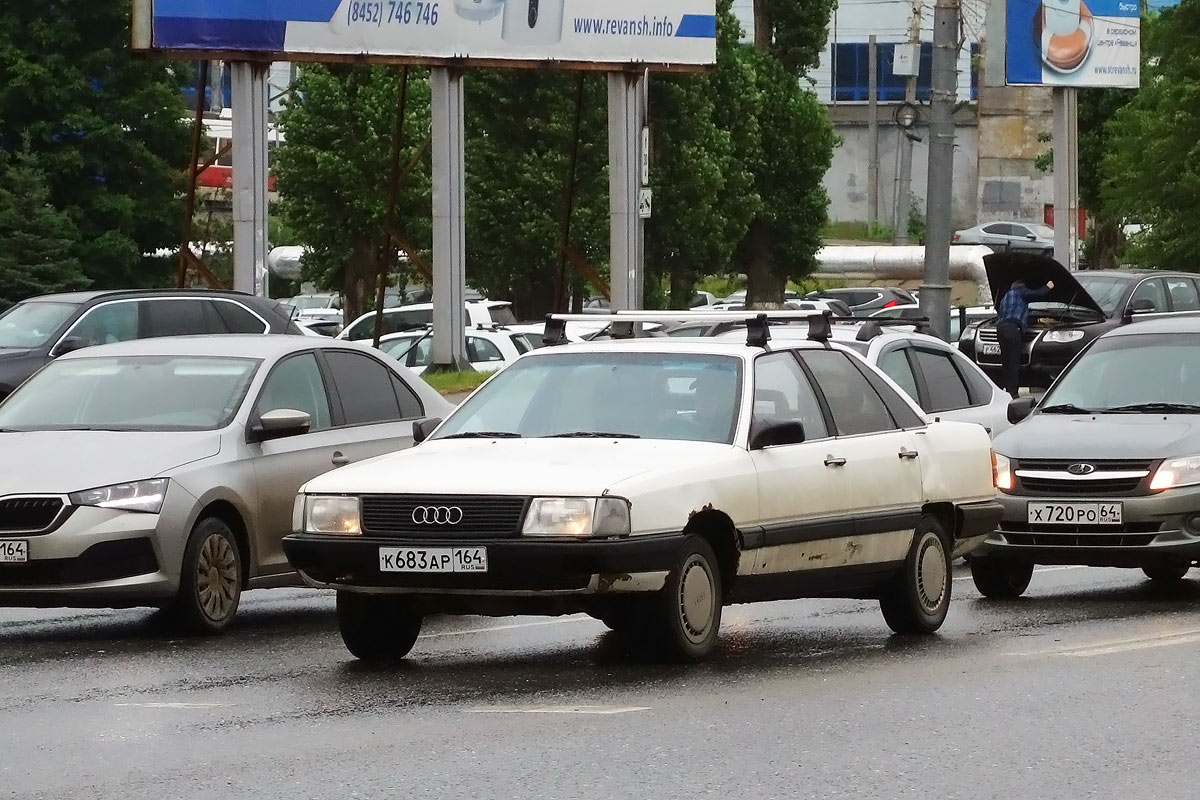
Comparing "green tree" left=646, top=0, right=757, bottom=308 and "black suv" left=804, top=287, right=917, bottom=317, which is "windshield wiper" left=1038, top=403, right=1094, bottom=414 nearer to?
"green tree" left=646, top=0, right=757, bottom=308

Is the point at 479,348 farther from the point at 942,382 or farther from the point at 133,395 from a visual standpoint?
the point at 133,395

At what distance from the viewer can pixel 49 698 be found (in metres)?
9.32

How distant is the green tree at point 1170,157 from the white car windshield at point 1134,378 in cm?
3556

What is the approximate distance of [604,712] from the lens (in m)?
8.61

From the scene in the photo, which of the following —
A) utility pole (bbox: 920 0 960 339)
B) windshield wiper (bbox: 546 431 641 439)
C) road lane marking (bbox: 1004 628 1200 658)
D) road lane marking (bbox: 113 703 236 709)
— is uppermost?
utility pole (bbox: 920 0 960 339)

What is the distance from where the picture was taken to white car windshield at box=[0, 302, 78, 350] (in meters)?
21.8

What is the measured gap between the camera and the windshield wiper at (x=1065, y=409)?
14.2 m

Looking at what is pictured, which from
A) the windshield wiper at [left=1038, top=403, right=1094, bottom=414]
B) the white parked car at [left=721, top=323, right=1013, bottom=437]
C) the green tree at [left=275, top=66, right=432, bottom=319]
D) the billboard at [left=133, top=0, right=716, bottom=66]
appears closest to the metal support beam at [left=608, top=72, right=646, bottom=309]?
the billboard at [left=133, top=0, right=716, bottom=66]

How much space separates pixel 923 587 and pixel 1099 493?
191 cm

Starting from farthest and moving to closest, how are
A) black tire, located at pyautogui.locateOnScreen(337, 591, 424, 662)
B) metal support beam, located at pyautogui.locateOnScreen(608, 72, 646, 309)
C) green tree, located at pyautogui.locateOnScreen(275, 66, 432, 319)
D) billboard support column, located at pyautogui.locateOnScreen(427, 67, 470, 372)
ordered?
green tree, located at pyautogui.locateOnScreen(275, 66, 432, 319) → metal support beam, located at pyautogui.locateOnScreen(608, 72, 646, 309) → billboard support column, located at pyautogui.locateOnScreen(427, 67, 470, 372) → black tire, located at pyautogui.locateOnScreen(337, 591, 424, 662)

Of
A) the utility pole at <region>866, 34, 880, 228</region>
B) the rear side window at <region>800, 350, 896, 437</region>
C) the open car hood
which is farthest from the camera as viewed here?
the utility pole at <region>866, 34, 880, 228</region>

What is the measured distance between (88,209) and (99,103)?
7.20ft

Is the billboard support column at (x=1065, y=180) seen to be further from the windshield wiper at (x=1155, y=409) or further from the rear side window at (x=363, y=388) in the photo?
the rear side window at (x=363, y=388)

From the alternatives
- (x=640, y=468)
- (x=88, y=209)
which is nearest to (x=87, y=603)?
(x=640, y=468)
